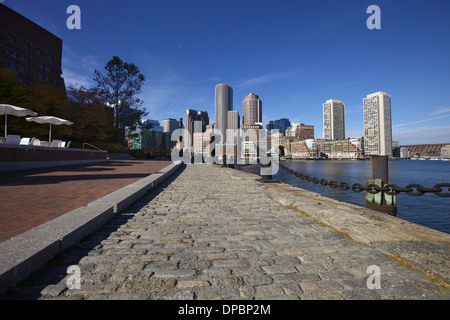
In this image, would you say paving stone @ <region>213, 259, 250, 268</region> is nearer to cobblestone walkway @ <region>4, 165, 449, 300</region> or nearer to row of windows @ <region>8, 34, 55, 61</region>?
cobblestone walkway @ <region>4, 165, 449, 300</region>

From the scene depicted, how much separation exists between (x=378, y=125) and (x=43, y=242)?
158698 mm

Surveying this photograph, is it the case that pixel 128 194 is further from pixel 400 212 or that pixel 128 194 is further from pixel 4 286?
pixel 400 212

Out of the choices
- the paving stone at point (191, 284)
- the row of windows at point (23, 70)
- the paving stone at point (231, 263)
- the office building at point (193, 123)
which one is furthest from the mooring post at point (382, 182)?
the office building at point (193, 123)

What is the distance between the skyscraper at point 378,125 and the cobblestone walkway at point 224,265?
150502 mm

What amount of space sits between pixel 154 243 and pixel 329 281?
2.07 m

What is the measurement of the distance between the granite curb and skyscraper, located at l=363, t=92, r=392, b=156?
498ft

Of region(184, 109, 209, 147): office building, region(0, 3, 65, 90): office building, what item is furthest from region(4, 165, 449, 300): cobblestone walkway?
region(184, 109, 209, 147): office building

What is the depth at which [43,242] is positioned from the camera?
7.30 feet

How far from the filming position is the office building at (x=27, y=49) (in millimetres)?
37906

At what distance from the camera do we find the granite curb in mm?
1783

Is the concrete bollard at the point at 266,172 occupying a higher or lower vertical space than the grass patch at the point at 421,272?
higher

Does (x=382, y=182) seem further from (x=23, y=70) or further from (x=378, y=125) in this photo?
(x=378, y=125)

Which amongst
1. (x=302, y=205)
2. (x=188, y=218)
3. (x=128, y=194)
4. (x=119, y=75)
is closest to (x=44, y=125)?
(x=119, y=75)

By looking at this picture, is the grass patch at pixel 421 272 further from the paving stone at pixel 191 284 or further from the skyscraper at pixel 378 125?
the skyscraper at pixel 378 125
